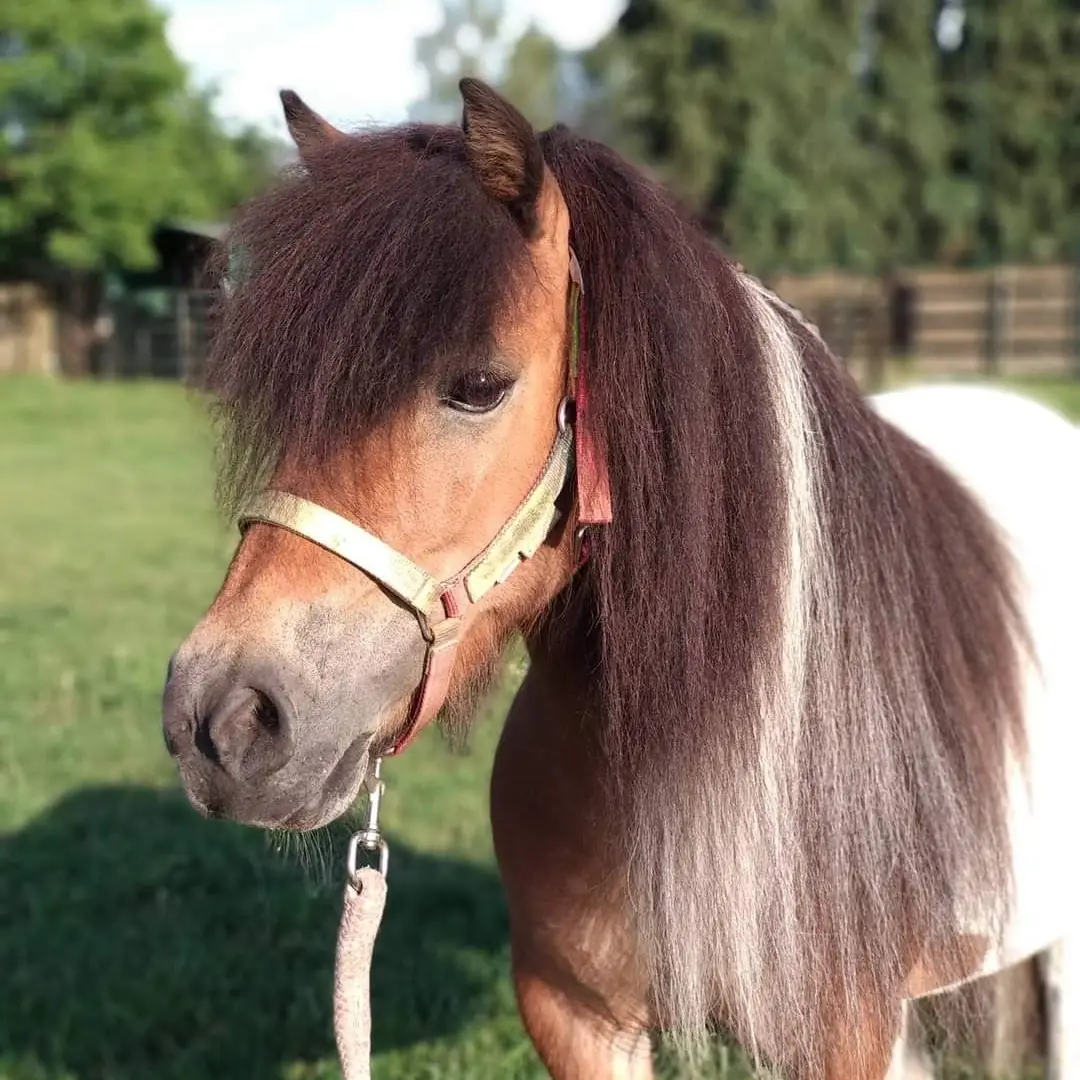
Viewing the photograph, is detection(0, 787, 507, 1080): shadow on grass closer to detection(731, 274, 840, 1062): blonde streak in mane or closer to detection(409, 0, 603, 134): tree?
detection(731, 274, 840, 1062): blonde streak in mane

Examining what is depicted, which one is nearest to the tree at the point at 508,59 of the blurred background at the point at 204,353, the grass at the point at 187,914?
the blurred background at the point at 204,353

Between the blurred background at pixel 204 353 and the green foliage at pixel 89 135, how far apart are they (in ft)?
0.23

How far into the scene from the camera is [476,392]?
5.07 ft

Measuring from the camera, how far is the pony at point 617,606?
4.95 ft

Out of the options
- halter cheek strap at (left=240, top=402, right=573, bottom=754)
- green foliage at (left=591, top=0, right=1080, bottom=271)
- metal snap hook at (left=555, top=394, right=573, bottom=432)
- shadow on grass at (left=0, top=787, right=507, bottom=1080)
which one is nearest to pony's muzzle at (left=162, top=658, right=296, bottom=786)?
halter cheek strap at (left=240, top=402, right=573, bottom=754)

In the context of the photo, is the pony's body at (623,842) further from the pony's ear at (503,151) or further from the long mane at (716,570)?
the pony's ear at (503,151)

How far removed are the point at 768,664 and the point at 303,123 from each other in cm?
106

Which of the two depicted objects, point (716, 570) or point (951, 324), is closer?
point (716, 570)

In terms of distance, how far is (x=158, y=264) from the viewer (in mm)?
29062

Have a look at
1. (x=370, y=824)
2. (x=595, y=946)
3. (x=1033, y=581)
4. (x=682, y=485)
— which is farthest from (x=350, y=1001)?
(x=1033, y=581)

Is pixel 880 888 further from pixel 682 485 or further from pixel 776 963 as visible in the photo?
pixel 682 485

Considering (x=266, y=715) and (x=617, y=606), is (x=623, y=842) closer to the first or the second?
(x=617, y=606)

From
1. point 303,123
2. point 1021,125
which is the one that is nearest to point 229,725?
point 303,123

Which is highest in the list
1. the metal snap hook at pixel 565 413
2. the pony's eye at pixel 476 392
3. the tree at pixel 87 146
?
the tree at pixel 87 146
